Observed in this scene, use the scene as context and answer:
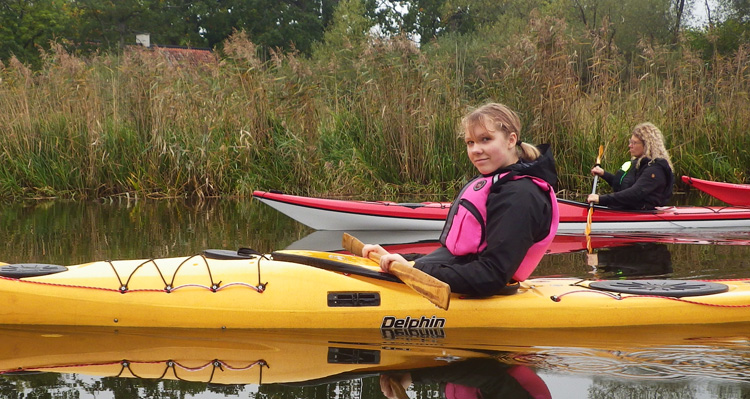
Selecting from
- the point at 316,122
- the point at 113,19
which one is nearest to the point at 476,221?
the point at 316,122

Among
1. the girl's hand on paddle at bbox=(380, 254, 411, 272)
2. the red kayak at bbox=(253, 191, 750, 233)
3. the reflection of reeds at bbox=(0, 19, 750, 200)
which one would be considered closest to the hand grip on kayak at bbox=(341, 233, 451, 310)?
the girl's hand on paddle at bbox=(380, 254, 411, 272)

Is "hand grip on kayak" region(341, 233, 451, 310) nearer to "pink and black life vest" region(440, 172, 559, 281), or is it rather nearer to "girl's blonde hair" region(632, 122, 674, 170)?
"pink and black life vest" region(440, 172, 559, 281)

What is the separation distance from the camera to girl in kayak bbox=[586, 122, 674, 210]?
664 cm

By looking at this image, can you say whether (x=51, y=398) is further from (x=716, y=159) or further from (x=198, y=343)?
(x=716, y=159)

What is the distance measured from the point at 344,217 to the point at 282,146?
7.51 feet

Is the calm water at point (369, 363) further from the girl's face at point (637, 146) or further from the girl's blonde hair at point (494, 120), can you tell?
the girl's face at point (637, 146)

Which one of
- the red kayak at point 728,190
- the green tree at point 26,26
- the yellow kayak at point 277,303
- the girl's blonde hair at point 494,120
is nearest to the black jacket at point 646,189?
the red kayak at point 728,190

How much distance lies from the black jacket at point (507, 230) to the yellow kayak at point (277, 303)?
0.78 feet

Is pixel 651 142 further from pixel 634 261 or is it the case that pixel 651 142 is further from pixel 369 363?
pixel 369 363

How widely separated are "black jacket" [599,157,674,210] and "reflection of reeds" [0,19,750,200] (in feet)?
6.12

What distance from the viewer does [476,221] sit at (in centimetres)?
322

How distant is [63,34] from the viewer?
106 feet

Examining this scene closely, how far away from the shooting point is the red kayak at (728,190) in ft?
24.7

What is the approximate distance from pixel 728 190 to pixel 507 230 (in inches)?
209
